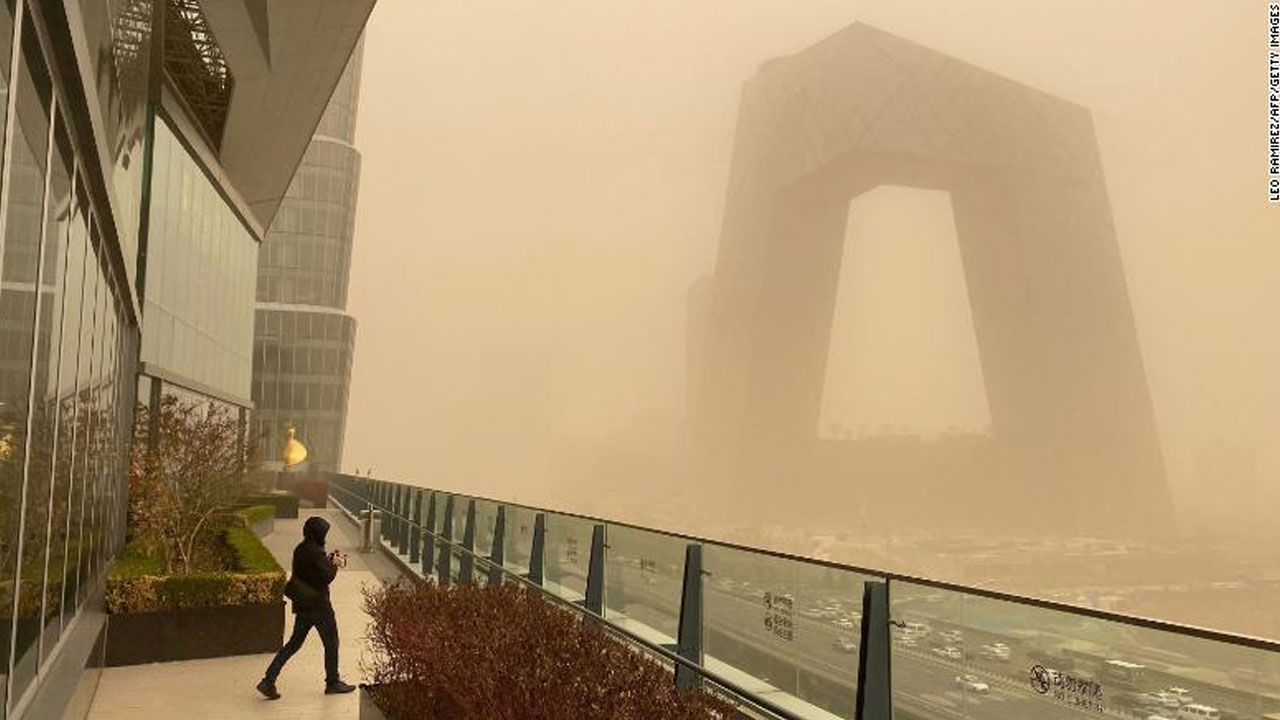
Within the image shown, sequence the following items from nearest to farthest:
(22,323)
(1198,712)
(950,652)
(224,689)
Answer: (1198,712) < (22,323) < (950,652) < (224,689)

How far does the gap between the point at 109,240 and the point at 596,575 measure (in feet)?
16.8

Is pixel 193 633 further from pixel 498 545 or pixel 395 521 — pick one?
pixel 395 521

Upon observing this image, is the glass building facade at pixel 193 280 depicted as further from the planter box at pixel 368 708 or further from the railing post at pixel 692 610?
the railing post at pixel 692 610

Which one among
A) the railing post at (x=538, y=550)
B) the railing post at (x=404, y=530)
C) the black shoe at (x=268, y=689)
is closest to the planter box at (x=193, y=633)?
the black shoe at (x=268, y=689)

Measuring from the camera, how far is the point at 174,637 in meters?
10.9

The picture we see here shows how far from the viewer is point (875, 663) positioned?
4793mm

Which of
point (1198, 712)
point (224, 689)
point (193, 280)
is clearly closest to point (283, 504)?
point (193, 280)

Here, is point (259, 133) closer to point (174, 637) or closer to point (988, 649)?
point (174, 637)

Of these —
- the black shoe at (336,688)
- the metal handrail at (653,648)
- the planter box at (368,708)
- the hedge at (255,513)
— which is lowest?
the black shoe at (336,688)

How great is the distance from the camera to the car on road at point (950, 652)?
446cm

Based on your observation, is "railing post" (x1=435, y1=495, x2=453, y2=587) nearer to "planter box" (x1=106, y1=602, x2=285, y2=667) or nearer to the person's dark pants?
"planter box" (x1=106, y1=602, x2=285, y2=667)

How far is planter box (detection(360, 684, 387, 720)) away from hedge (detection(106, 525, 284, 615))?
197 inches

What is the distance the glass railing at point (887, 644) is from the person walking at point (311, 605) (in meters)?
2.06

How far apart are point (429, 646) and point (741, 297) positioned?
452 ft
